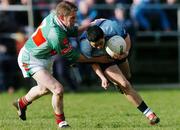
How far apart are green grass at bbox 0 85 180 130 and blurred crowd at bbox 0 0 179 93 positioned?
25.5 inches

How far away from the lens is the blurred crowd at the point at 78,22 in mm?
16844

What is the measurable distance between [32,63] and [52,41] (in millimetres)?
697

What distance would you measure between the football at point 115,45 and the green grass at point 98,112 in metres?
1.03

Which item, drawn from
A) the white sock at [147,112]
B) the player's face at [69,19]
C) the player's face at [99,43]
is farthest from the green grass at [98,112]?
the player's face at [69,19]

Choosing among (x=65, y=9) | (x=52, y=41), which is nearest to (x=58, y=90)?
(x=52, y=41)

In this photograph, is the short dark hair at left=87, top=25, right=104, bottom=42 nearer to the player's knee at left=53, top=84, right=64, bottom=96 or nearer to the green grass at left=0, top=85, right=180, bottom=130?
the player's knee at left=53, top=84, right=64, bottom=96

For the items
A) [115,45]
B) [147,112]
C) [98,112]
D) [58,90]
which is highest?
A: [115,45]

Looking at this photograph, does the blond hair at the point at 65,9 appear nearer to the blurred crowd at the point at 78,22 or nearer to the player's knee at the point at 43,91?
the player's knee at the point at 43,91

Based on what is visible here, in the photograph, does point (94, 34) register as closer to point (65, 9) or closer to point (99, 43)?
point (99, 43)

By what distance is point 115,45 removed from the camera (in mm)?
9414

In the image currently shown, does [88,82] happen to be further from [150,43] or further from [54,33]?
[54,33]

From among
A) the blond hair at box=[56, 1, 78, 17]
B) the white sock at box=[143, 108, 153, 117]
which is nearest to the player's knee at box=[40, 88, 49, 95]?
the blond hair at box=[56, 1, 78, 17]

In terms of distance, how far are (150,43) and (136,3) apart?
1366mm

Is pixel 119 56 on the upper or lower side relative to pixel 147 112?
upper
